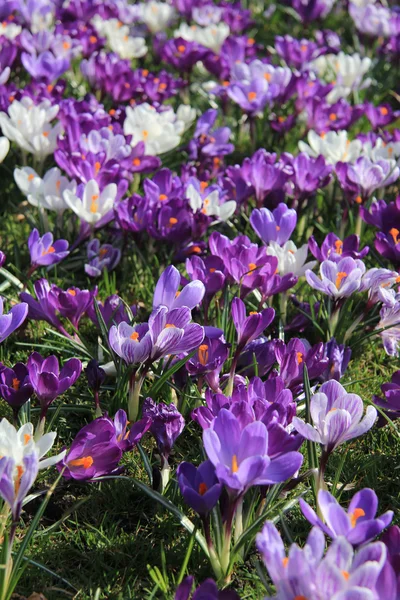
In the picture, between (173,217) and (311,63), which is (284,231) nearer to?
(173,217)

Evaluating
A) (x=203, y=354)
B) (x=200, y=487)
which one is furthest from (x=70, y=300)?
(x=200, y=487)

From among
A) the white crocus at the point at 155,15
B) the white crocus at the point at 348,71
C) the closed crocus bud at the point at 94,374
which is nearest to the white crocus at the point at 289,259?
the closed crocus bud at the point at 94,374

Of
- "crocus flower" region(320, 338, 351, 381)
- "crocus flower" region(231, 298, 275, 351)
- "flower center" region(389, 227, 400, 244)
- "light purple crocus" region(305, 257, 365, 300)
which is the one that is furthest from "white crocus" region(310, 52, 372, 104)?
"crocus flower" region(231, 298, 275, 351)

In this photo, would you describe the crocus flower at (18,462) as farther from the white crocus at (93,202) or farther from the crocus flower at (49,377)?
the white crocus at (93,202)

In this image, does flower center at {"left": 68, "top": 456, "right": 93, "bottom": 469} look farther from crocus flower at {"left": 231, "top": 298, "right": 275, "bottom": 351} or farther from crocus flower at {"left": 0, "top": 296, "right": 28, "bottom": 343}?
crocus flower at {"left": 231, "top": 298, "right": 275, "bottom": 351}

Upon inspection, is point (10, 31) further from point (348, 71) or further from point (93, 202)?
point (93, 202)

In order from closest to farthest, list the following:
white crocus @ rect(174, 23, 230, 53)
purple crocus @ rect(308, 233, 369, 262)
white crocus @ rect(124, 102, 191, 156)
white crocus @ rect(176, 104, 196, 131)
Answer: purple crocus @ rect(308, 233, 369, 262), white crocus @ rect(124, 102, 191, 156), white crocus @ rect(176, 104, 196, 131), white crocus @ rect(174, 23, 230, 53)

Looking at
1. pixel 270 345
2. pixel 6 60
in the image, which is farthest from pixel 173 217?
pixel 6 60
